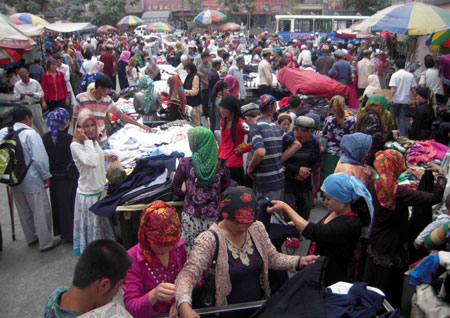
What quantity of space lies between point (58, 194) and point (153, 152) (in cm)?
134

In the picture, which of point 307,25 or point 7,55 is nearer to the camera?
point 7,55

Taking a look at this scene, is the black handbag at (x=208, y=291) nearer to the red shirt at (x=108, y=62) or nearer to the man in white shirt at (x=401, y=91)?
the man in white shirt at (x=401, y=91)

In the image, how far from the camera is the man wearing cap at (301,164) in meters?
4.67

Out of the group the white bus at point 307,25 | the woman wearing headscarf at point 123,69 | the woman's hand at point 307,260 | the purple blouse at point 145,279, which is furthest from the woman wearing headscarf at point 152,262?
the white bus at point 307,25

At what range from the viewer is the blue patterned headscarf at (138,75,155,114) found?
6960 millimetres

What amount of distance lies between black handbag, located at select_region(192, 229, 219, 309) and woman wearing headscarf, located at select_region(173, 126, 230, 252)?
987 mm

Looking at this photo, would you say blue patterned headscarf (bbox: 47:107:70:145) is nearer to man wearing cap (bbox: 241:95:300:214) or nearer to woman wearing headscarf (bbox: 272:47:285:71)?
man wearing cap (bbox: 241:95:300:214)

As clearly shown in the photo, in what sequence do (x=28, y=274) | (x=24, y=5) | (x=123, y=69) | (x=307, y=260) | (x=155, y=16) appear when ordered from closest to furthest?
(x=307, y=260), (x=28, y=274), (x=123, y=69), (x=24, y=5), (x=155, y=16)

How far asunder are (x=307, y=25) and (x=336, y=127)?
71.4ft

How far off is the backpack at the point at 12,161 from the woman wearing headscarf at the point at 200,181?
2.13 m

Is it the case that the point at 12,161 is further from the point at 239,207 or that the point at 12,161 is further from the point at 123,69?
the point at 123,69

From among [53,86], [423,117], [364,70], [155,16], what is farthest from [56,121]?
[155,16]

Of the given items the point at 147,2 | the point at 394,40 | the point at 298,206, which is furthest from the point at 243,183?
the point at 147,2

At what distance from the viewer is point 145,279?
2449 mm
